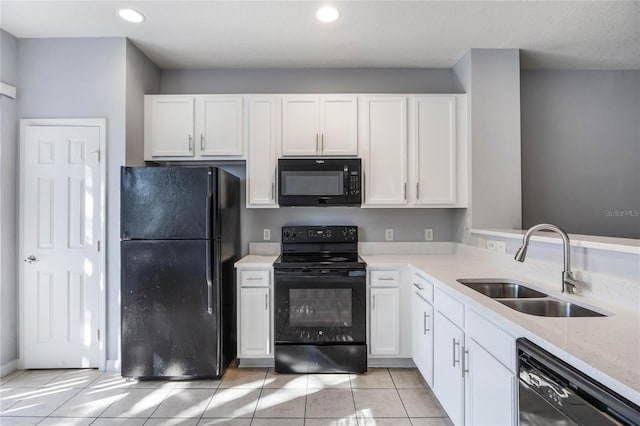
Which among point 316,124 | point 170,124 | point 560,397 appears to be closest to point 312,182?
point 316,124

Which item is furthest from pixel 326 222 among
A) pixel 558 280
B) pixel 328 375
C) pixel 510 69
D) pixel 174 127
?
pixel 510 69

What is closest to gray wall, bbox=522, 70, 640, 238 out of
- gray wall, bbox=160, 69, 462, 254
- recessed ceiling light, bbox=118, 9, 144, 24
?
gray wall, bbox=160, 69, 462, 254

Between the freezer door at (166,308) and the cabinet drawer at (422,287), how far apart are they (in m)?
1.54

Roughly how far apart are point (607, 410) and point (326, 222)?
2470 mm

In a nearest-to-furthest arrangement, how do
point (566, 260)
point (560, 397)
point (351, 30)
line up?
point (560, 397) < point (566, 260) < point (351, 30)

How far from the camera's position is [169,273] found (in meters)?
2.37

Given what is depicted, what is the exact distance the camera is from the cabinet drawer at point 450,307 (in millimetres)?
1697

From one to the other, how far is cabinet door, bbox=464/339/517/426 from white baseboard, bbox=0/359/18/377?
10.8 feet

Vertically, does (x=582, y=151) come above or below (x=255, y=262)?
above

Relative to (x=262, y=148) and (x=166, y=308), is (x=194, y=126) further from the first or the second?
(x=166, y=308)

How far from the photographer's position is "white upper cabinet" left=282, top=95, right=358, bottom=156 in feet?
9.30

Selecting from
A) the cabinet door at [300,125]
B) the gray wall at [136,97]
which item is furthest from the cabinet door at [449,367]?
the gray wall at [136,97]

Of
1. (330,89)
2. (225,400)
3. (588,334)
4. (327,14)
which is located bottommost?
(225,400)

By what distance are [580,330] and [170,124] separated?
3.07 m
